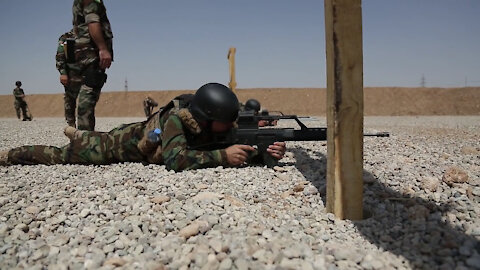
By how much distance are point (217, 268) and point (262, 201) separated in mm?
1062

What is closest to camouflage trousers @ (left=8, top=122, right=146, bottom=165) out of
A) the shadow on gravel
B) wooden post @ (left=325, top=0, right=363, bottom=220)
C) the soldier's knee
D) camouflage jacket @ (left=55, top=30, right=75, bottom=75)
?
the soldier's knee

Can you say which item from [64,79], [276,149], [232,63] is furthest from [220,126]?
[232,63]

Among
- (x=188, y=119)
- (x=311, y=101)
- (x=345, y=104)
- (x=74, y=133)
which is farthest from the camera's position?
(x=311, y=101)

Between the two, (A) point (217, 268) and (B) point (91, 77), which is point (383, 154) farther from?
(B) point (91, 77)

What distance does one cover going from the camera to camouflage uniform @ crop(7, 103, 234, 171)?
3580 mm

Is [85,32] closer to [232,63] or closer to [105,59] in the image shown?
[105,59]

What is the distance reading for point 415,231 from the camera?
2047 millimetres

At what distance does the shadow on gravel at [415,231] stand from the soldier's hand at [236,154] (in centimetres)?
101

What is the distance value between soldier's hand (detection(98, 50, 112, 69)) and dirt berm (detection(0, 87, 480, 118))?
24867 millimetres

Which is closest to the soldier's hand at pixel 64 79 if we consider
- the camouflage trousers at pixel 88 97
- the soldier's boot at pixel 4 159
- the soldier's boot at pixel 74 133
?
the camouflage trousers at pixel 88 97

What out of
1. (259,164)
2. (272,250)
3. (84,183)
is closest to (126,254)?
(272,250)

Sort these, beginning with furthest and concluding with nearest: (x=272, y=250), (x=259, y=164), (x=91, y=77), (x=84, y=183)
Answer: (x=91, y=77) → (x=259, y=164) → (x=84, y=183) → (x=272, y=250)

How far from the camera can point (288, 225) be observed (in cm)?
220

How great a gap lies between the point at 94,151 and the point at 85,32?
1.99 meters
